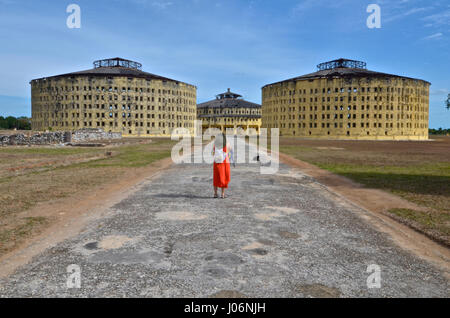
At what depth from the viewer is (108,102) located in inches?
3693

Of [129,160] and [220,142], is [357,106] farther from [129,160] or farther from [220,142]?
[220,142]

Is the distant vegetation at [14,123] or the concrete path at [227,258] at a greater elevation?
the distant vegetation at [14,123]

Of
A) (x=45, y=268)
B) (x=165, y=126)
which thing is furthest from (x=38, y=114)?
(x=45, y=268)

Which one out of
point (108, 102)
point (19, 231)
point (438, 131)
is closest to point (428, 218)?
point (19, 231)

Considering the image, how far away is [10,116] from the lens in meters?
139

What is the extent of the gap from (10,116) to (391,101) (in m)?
149

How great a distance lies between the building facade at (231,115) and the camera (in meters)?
117

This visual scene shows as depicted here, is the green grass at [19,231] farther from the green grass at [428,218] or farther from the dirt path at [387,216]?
the green grass at [428,218]

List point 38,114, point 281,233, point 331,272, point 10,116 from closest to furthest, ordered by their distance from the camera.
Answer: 1. point 331,272
2. point 281,233
3. point 38,114
4. point 10,116

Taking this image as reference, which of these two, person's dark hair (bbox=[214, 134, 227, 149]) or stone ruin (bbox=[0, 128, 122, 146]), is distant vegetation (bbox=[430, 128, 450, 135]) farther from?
person's dark hair (bbox=[214, 134, 227, 149])

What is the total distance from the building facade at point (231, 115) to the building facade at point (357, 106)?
24972 millimetres

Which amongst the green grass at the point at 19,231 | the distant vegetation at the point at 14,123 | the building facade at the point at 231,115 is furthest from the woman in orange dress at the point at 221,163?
the distant vegetation at the point at 14,123

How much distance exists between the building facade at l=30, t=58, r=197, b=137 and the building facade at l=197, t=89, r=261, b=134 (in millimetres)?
19412
